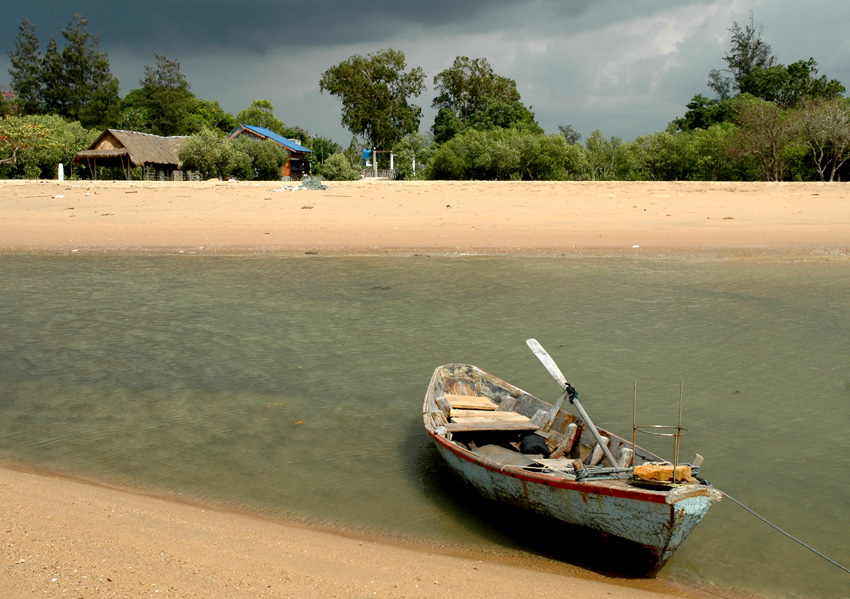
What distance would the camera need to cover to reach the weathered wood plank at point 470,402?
6.62 m

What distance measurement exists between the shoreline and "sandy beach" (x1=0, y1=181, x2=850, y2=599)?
0.04ft

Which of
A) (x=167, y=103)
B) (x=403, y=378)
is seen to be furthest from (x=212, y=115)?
(x=403, y=378)

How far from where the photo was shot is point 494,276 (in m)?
14.4

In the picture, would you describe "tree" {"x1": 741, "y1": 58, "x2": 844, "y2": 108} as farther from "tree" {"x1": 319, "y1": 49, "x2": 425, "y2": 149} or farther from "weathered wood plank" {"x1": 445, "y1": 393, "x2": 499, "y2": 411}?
"weathered wood plank" {"x1": 445, "y1": 393, "x2": 499, "y2": 411}

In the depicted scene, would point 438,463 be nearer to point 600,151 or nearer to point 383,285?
point 383,285

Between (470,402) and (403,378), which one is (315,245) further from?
(470,402)

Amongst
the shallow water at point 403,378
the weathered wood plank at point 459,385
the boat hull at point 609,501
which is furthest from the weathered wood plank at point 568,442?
the weathered wood plank at point 459,385

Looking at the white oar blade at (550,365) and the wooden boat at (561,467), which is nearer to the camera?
the wooden boat at (561,467)

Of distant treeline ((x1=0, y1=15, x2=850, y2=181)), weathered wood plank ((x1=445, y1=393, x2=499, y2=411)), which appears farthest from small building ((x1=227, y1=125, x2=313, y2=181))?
weathered wood plank ((x1=445, y1=393, x2=499, y2=411))

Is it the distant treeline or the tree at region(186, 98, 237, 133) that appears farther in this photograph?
the tree at region(186, 98, 237, 133)

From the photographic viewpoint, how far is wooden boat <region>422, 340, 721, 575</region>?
4.25m

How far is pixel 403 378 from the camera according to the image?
848cm

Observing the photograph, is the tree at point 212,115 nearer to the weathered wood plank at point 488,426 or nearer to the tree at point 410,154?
the tree at point 410,154

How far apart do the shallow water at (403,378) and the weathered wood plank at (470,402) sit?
489 mm
